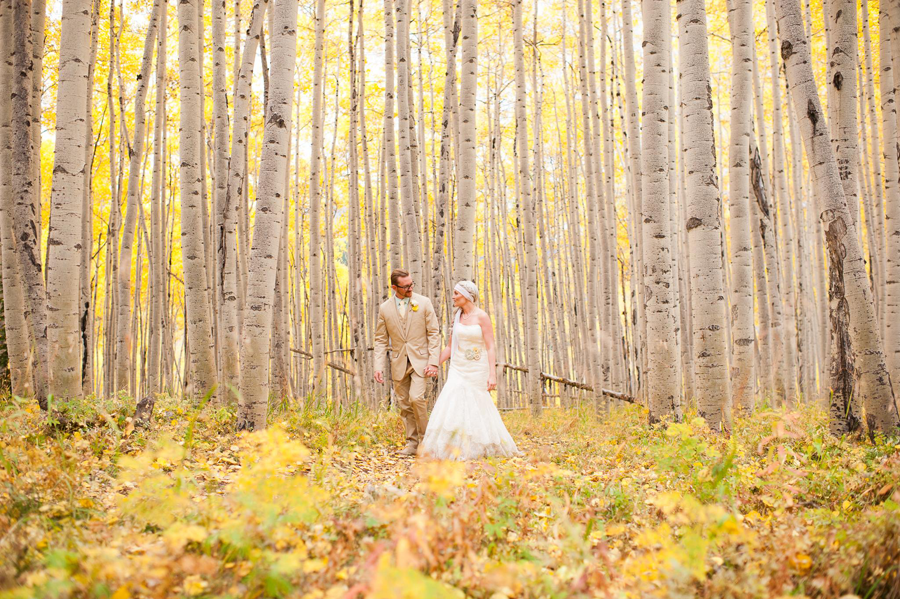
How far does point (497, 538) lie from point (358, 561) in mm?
688

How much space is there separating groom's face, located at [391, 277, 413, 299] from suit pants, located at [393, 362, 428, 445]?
677 millimetres

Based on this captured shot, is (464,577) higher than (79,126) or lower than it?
lower

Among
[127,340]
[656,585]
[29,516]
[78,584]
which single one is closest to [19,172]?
[127,340]

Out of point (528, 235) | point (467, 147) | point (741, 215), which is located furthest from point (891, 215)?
point (467, 147)

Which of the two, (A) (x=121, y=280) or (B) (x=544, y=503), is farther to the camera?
(A) (x=121, y=280)

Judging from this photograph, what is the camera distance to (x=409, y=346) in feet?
17.2

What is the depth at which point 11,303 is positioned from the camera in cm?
486

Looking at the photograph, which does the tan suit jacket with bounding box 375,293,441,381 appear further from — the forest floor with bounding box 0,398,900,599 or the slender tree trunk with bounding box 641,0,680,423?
the slender tree trunk with bounding box 641,0,680,423

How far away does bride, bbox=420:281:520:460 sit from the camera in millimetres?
4891

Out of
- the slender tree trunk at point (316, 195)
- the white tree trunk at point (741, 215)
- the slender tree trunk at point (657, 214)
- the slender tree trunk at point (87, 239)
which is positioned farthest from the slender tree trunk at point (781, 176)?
the slender tree trunk at point (87, 239)

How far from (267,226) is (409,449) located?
243 cm

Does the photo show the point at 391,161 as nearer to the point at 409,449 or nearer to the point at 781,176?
the point at 409,449

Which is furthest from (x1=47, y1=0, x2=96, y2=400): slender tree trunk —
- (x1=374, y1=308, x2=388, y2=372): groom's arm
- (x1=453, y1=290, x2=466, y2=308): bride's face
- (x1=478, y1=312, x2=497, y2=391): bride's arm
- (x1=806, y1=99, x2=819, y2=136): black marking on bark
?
(x1=806, y1=99, x2=819, y2=136): black marking on bark

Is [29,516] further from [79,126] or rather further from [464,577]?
[79,126]
